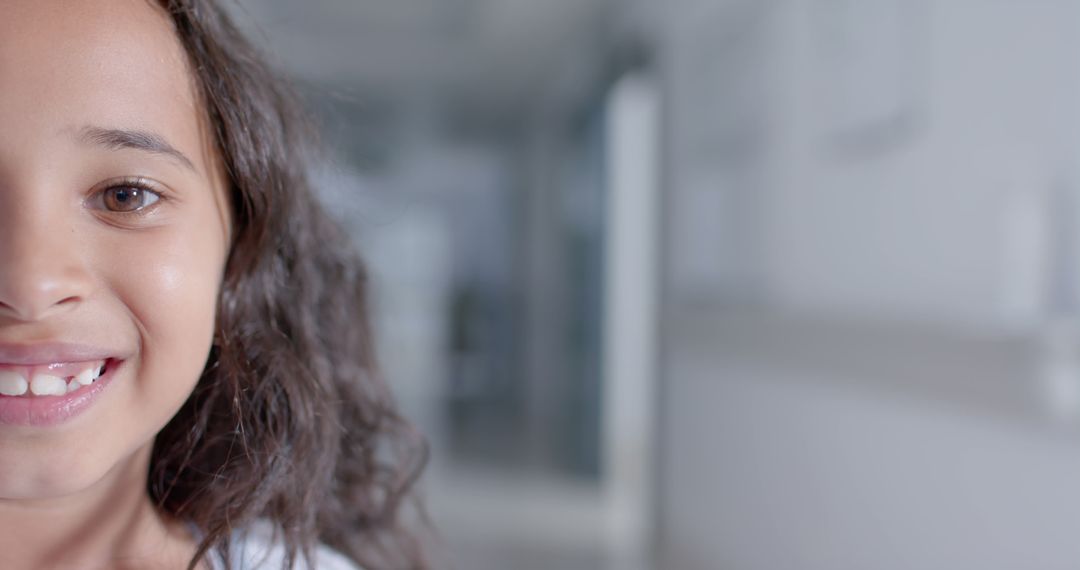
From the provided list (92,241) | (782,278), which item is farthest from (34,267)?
(782,278)

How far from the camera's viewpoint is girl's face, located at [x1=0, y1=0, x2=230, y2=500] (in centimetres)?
62

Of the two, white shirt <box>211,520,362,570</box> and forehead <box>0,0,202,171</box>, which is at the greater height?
forehead <box>0,0,202,171</box>

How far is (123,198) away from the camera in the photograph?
69 cm

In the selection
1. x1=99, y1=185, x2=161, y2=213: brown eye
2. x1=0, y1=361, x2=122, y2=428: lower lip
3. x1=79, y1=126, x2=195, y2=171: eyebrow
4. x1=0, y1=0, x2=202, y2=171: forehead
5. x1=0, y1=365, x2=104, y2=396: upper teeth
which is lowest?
x1=0, y1=361, x2=122, y2=428: lower lip

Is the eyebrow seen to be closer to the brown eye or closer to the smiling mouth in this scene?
the brown eye

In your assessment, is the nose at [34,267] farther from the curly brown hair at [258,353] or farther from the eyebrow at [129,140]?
the curly brown hair at [258,353]

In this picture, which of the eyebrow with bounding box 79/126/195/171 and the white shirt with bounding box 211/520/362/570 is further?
the white shirt with bounding box 211/520/362/570

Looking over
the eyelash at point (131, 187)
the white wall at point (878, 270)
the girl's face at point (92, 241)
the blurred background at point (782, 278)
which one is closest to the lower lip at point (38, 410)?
the girl's face at point (92, 241)

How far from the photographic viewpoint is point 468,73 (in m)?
6.12

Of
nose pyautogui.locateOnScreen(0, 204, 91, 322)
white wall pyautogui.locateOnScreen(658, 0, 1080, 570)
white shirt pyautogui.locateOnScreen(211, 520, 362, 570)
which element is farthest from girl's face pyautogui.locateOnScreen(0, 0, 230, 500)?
white wall pyautogui.locateOnScreen(658, 0, 1080, 570)

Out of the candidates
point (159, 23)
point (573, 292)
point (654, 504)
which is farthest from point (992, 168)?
point (573, 292)

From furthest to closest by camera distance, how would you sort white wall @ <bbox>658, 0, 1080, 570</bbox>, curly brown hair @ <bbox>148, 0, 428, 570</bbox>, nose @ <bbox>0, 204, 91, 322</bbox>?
white wall @ <bbox>658, 0, 1080, 570</bbox> → curly brown hair @ <bbox>148, 0, 428, 570</bbox> → nose @ <bbox>0, 204, 91, 322</bbox>

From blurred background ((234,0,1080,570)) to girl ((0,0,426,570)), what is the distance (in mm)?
182

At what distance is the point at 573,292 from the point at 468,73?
1.65 metres
